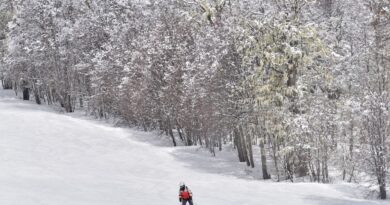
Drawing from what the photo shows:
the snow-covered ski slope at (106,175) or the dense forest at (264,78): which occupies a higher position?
the dense forest at (264,78)

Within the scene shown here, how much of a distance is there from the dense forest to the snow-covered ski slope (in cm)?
248

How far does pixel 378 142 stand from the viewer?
2328 cm

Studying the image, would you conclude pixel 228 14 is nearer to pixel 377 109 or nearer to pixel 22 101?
pixel 377 109

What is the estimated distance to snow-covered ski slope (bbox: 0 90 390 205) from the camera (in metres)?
21.3

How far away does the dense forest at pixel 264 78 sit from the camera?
90.8 ft

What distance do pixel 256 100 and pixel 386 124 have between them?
805 cm

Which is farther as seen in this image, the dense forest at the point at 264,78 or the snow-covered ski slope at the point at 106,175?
the dense forest at the point at 264,78

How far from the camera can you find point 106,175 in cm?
2842

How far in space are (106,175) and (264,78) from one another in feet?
34.9

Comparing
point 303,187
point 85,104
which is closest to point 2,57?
point 85,104

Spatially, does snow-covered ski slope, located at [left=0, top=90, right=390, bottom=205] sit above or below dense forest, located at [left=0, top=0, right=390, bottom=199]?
below

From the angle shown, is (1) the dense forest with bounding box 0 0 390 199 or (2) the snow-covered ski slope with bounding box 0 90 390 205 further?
(1) the dense forest with bounding box 0 0 390 199

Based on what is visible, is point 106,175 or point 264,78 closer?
point 106,175

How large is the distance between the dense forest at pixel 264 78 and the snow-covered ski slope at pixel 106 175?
2485 mm
